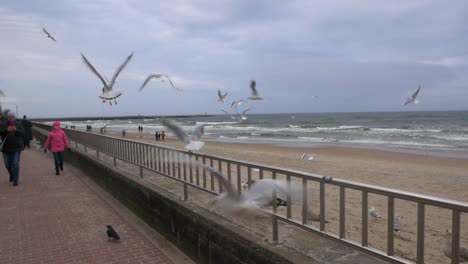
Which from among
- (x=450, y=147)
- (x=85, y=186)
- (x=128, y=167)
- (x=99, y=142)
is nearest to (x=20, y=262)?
(x=128, y=167)

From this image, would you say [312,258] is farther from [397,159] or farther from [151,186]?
[397,159]

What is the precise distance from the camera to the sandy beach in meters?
5.52

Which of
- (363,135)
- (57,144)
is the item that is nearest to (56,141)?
(57,144)

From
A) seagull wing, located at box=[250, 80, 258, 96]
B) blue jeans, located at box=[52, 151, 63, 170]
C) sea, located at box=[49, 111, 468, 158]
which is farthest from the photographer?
sea, located at box=[49, 111, 468, 158]

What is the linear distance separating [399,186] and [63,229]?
29.8 feet

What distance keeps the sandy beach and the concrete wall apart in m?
0.53

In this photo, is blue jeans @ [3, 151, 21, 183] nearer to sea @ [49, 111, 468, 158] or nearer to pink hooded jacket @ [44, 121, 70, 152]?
pink hooded jacket @ [44, 121, 70, 152]

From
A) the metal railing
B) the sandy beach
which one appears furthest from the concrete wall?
the sandy beach

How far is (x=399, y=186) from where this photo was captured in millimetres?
10766

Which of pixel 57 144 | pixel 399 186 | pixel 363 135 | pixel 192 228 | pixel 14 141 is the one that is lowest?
pixel 363 135

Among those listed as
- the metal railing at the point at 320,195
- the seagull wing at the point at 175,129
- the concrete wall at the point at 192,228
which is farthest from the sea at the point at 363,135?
the concrete wall at the point at 192,228

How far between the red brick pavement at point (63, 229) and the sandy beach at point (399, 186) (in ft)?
7.31

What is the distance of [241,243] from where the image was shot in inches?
126

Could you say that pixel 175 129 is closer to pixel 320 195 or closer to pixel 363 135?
pixel 320 195
